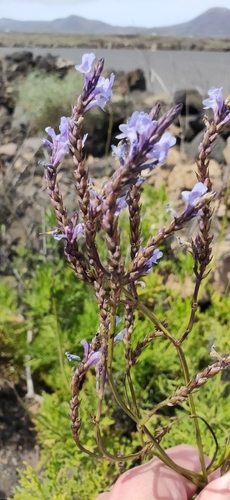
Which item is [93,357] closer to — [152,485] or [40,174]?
[152,485]

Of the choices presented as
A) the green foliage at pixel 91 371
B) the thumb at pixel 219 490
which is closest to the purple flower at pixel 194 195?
the thumb at pixel 219 490

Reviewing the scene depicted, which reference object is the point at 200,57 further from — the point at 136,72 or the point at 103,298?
the point at 103,298

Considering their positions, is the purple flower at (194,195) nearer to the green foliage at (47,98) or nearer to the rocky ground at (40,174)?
the rocky ground at (40,174)

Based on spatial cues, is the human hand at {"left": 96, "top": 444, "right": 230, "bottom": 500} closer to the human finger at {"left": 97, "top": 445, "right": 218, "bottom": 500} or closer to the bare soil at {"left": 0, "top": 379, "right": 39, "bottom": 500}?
the human finger at {"left": 97, "top": 445, "right": 218, "bottom": 500}

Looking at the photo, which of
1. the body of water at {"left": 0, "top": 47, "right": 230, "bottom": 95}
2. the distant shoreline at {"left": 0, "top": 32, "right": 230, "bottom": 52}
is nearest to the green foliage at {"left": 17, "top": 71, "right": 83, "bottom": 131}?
the body of water at {"left": 0, "top": 47, "right": 230, "bottom": 95}

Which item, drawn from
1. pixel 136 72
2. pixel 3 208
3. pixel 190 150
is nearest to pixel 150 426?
pixel 3 208
